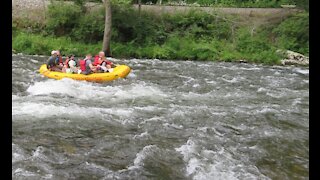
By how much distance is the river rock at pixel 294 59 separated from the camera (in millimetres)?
18453

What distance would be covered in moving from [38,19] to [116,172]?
58.2 ft

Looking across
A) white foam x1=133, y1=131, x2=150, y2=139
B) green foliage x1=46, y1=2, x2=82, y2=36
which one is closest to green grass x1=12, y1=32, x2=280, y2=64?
green foliage x1=46, y1=2, x2=82, y2=36

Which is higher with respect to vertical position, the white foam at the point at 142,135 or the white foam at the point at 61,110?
the white foam at the point at 61,110

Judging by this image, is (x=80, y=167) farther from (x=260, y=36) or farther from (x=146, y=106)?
(x=260, y=36)

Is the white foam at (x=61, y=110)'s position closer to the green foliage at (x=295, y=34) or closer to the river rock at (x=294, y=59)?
the river rock at (x=294, y=59)

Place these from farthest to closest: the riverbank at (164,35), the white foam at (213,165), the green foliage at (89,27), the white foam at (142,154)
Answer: the green foliage at (89,27), the riverbank at (164,35), the white foam at (142,154), the white foam at (213,165)

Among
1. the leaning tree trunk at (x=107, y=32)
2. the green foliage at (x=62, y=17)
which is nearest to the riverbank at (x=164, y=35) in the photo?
the green foliage at (x=62, y=17)

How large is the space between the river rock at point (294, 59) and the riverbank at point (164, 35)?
29 centimetres

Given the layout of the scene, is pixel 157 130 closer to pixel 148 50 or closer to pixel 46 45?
pixel 148 50

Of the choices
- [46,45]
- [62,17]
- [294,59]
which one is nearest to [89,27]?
[62,17]

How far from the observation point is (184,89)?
11375 mm

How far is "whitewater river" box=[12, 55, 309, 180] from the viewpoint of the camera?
17.0 feet

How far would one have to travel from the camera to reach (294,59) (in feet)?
61.6

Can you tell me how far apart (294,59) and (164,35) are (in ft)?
21.5
